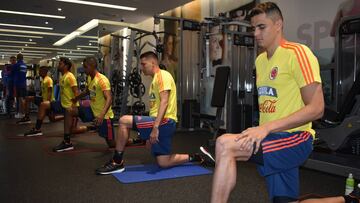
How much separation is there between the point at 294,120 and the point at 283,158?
0.19m

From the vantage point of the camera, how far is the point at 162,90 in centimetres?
327

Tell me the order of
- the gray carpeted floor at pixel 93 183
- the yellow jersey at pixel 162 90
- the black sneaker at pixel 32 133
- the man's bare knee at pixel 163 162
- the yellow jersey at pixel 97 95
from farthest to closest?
the black sneaker at pixel 32 133 → the yellow jersey at pixel 97 95 → the man's bare knee at pixel 163 162 → the yellow jersey at pixel 162 90 → the gray carpeted floor at pixel 93 183

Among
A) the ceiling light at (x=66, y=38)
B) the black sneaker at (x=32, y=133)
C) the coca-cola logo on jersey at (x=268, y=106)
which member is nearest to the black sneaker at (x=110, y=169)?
the coca-cola logo on jersey at (x=268, y=106)

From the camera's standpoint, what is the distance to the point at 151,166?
3.74 m

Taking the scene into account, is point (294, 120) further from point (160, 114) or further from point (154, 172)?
point (154, 172)

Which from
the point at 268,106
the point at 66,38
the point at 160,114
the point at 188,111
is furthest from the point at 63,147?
the point at 66,38

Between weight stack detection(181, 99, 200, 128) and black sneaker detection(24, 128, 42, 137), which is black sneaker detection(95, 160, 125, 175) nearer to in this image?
black sneaker detection(24, 128, 42, 137)

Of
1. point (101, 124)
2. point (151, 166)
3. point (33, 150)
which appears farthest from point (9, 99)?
point (151, 166)

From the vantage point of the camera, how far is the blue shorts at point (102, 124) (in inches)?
177

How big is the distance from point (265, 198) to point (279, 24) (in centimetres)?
159

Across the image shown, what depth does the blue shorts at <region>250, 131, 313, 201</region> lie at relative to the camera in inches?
59.1

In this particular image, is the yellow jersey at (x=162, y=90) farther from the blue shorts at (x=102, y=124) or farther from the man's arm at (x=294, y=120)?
the man's arm at (x=294, y=120)

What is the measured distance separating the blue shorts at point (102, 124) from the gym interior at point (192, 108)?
0.35 feet

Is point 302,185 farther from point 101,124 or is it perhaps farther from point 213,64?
point 213,64
